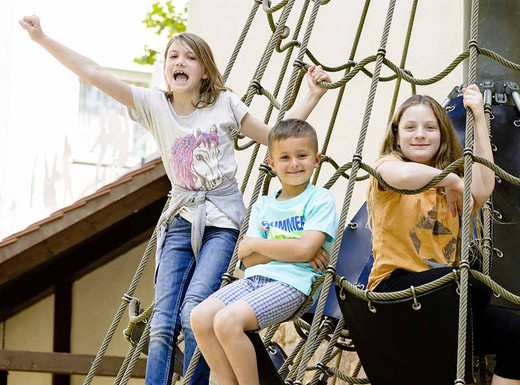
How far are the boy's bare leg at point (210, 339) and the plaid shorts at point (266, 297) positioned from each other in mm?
56

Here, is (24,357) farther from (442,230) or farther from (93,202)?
(442,230)

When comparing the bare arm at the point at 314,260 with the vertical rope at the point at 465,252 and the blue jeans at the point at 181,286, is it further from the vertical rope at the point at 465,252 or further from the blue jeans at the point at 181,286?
the vertical rope at the point at 465,252

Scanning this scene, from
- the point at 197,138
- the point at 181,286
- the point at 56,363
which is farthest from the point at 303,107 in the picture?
the point at 56,363

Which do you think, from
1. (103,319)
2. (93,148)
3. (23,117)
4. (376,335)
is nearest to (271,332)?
(376,335)

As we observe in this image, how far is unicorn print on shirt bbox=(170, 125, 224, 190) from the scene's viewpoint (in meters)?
3.65

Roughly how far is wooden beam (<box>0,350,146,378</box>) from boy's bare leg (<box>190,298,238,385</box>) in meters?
4.72

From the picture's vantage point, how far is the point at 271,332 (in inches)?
151

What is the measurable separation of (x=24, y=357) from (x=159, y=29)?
5.59m

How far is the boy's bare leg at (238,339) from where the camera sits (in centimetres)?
308

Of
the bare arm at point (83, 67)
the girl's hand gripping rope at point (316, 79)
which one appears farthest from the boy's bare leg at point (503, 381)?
the bare arm at point (83, 67)

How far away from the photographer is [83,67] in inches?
149

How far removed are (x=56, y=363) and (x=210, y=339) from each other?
4.94 m

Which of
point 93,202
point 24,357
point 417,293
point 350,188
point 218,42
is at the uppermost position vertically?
point 218,42

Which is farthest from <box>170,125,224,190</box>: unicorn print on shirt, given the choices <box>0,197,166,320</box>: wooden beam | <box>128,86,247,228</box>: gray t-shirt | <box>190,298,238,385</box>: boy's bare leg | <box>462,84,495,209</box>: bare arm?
<box>0,197,166,320</box>: wooden beam
